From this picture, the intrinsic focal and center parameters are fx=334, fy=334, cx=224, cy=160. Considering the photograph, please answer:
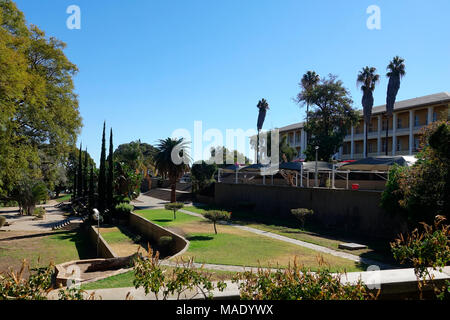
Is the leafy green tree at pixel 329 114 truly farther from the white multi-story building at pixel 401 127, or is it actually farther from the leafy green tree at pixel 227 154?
the leafy green tree at pixel 227 154

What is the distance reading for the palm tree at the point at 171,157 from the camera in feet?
127

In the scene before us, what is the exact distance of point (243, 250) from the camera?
590 inches

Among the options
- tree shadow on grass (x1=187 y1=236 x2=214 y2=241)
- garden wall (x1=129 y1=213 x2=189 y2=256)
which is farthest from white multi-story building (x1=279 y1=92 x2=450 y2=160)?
tree shadow on grass (x1=187 y1=236 x2=214 y2=241)

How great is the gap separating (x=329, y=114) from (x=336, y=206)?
19718 mm

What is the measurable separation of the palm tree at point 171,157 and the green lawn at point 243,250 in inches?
683

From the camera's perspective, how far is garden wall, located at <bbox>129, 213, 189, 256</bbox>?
16.8 metres

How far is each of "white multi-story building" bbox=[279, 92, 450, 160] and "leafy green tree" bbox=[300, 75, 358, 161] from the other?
450 centimetres

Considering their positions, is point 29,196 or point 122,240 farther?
point 29,196

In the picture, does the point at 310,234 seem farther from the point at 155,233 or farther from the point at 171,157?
the point at 171,157

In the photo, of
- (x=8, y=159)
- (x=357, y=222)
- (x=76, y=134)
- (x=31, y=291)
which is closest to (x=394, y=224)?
(x=357, y=222)

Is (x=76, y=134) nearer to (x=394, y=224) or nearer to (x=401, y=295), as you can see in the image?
(x=394, y=224)

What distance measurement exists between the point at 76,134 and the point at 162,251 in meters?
14.2

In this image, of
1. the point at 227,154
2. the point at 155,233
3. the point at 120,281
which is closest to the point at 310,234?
the point at 155,233

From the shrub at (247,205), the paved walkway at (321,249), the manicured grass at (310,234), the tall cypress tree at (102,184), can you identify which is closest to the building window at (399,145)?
the shrub at (247,205)
